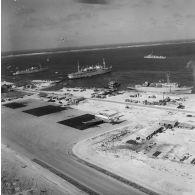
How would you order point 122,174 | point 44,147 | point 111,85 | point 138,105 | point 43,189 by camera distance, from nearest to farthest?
point 43,189 → point 122,174 → point 44,147 → point 138,105 → point 111,85

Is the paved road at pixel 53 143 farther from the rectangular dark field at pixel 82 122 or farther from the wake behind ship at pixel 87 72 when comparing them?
the wake behind ship at pixel 87 72

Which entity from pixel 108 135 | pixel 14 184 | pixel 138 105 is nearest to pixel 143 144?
pixel 108 135

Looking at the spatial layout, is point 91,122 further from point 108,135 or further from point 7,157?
point 7,157

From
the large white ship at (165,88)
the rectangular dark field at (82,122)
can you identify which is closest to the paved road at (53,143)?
the rectangular dark field at (82,122)

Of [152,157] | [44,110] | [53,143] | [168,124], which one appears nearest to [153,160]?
[152,157]

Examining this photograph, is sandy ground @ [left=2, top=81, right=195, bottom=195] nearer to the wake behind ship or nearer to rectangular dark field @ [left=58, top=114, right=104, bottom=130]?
rectangular dark field @ [left=58, top=114, right=104, bottom=130]

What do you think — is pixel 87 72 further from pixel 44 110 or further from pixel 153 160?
pixel 153 160
